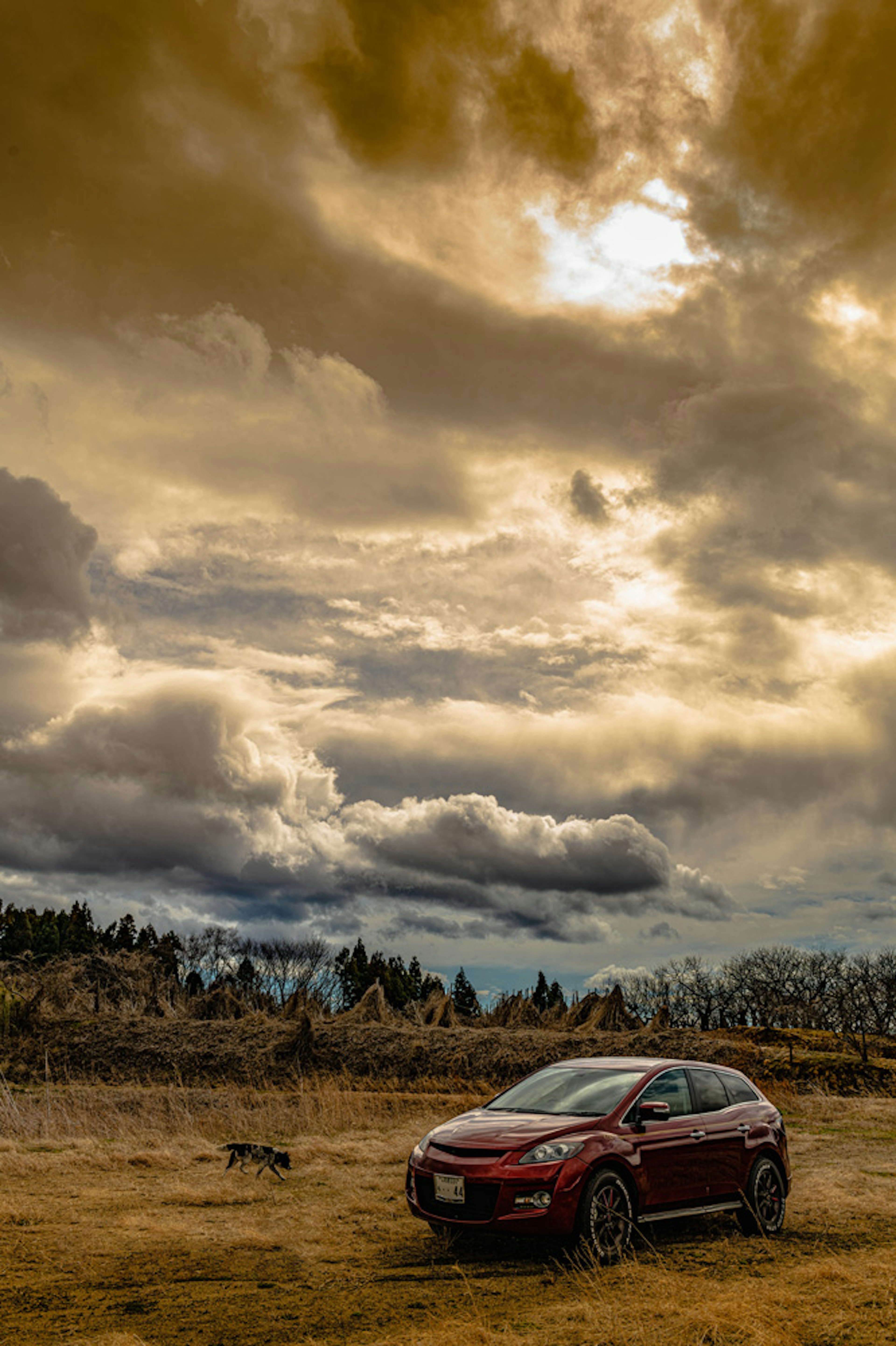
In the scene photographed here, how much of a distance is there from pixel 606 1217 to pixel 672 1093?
5.43 feet

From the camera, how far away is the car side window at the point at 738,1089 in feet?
32.1

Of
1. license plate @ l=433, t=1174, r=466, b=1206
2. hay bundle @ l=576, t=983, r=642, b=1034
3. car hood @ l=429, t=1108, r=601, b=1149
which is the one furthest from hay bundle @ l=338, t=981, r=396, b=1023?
license plate @ l=433, t=1174, r=466, b=1206

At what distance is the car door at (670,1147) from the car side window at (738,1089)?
79cm

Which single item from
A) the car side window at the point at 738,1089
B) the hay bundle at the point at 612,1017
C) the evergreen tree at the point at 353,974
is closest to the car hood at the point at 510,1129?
the car side window at the point at 738,1089

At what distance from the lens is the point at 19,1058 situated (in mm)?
37344

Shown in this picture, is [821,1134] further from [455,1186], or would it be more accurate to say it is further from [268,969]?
[268,969]

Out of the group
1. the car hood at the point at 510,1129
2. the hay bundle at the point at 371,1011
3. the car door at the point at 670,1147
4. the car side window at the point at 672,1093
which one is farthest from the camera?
the hay bundle at the point at 371,1011

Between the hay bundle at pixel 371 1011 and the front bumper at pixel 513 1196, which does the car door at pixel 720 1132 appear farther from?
the hay bundle at pixel 371 1011

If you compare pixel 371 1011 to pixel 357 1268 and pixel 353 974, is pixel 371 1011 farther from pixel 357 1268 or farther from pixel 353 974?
pixel 353 974

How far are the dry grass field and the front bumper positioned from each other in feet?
0.96

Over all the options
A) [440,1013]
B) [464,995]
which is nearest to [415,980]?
[464,995]

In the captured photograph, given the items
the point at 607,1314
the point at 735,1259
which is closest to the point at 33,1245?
the point at 607,1314

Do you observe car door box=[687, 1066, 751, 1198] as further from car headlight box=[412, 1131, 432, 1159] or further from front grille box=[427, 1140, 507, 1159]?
car headlight box=[412, 1131, 432, 1159]

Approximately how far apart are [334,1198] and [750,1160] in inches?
200
